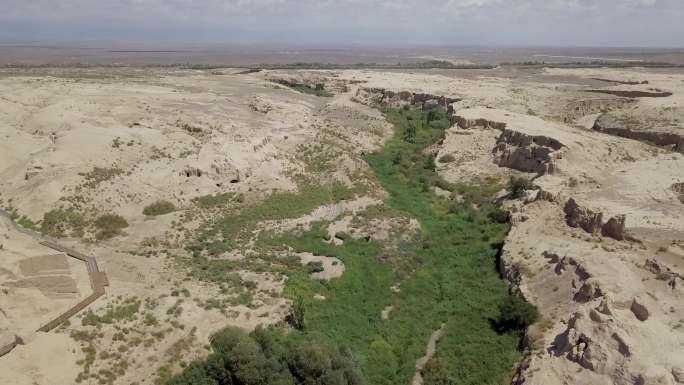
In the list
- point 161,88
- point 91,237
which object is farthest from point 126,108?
point 91,237

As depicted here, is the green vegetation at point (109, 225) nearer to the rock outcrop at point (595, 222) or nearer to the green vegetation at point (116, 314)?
the green vegetation at point (116, 314)

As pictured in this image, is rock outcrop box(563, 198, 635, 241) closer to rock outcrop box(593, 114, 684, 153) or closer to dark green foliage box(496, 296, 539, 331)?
dark green foliage box(496, 296, 539, 331)

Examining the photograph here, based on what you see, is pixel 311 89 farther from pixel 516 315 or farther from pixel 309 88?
pixel 516 315

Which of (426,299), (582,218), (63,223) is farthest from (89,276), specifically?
(582,218)

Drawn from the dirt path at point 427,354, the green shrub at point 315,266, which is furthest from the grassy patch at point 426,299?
the green shrub at point 315,266

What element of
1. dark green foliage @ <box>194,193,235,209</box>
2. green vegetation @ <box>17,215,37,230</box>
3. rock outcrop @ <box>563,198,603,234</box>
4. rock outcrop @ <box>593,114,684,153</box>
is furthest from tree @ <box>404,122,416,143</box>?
green vegetation @ <box>17,215,37,230</box>
